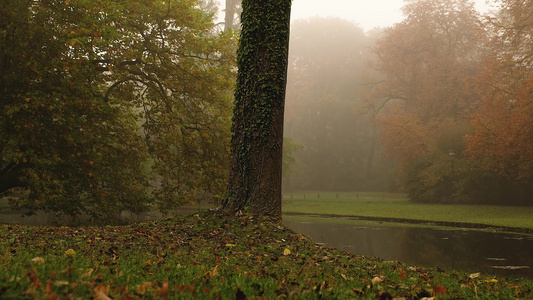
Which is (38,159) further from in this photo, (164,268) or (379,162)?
(379,162)

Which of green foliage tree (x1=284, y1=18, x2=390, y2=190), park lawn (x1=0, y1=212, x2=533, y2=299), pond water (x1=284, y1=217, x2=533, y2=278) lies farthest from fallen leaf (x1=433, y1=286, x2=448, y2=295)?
green foliage tree (x1=284, y1=18, x2=390, y2=190)

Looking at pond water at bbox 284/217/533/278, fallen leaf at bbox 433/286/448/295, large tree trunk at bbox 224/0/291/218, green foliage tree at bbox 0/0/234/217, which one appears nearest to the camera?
fallen leaf at bbox 433/286/448/295

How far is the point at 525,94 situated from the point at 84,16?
21.9m

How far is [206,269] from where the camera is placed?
475 cm

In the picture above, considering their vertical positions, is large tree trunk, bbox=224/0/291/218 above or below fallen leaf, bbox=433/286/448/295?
above

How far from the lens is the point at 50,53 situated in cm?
1209

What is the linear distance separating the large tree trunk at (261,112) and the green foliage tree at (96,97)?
489 centimetres

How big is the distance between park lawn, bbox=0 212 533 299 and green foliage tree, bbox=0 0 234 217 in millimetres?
4438

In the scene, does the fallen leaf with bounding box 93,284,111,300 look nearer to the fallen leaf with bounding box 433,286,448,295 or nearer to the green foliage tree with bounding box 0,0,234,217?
the fallen leaf with bounding box 433,286,448,295

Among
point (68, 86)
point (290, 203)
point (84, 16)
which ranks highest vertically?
point (84, 16)

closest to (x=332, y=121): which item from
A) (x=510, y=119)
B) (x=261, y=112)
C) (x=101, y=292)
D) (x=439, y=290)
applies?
(x=510, y=119)

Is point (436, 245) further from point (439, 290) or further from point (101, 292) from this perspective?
point (101, 292)

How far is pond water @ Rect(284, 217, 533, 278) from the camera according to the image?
9.27 m

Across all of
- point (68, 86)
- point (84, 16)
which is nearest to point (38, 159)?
point (68, 86)
